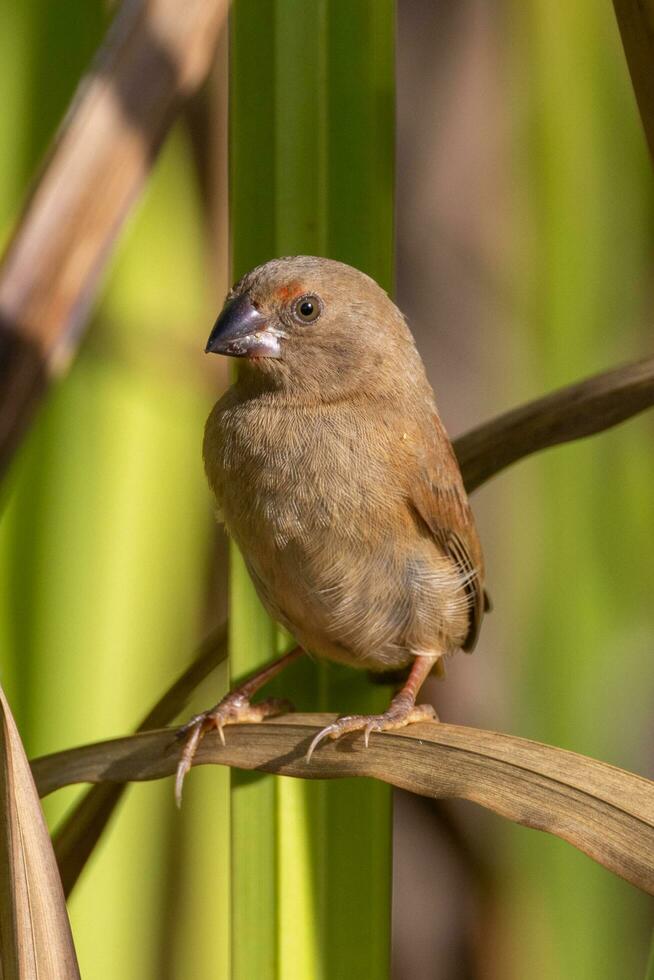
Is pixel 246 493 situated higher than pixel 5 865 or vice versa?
pixel 246 493

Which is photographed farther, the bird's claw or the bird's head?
the bird's head

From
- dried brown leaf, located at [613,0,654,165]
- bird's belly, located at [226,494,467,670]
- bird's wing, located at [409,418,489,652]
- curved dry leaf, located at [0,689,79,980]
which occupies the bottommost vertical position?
curved dry leaf, located at [0,689,79,980]

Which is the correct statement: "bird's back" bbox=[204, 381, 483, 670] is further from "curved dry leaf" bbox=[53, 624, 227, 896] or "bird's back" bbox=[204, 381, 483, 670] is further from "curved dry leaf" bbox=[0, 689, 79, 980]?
"curved dry leaf" bbox=[0, 689, 79, 980]

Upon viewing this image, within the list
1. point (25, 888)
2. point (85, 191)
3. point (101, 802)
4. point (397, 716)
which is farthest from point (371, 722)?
point (85, 191)

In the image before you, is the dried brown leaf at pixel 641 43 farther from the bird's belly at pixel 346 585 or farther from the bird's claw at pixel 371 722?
the bird's claw at pixel 371 722

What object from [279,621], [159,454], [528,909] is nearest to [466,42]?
[159,454]

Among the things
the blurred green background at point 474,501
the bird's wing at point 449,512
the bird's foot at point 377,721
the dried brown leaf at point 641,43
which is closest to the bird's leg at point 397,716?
the bird's foot at point 377,721

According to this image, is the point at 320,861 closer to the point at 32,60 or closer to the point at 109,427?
the point at 109,427

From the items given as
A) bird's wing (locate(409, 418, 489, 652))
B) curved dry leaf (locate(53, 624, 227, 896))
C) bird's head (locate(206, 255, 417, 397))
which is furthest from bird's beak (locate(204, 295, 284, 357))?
curved dry leaf (locate(53, 624, 227, 896))
